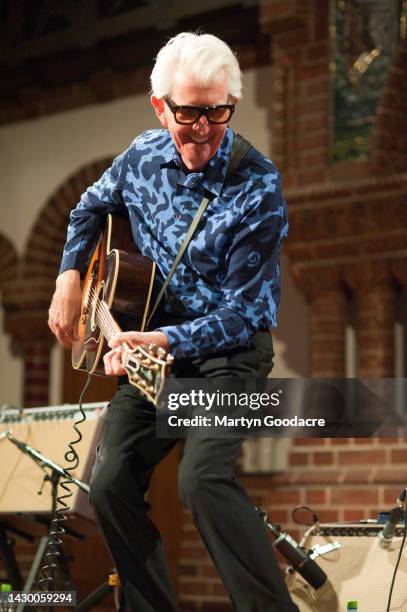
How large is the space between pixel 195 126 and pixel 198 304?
1.40 ft

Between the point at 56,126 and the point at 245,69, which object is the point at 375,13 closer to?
the point at 245,69

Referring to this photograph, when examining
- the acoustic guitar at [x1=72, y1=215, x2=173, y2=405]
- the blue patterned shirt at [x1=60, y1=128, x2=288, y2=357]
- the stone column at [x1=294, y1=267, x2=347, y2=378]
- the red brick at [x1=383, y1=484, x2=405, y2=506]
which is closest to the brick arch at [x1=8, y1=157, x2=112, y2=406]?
the stone column at [x1=294, y1=267, x2=347, y2=378]

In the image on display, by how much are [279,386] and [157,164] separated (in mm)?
660

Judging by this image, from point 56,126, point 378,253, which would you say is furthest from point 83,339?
point 56,126

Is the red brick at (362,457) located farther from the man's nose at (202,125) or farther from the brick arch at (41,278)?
the man's nose at (202,125)

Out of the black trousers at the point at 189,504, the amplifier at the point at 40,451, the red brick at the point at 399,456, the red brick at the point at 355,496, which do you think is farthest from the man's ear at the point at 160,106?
the red brick at the point at 355,496

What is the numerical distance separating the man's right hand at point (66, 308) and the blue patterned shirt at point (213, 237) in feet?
0.76

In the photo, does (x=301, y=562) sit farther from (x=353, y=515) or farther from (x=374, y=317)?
(x=374, y=317)

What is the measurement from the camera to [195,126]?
104 inches

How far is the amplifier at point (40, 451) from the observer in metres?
4.32

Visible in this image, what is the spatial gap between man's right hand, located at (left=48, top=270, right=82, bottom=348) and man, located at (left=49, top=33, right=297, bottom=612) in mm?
263

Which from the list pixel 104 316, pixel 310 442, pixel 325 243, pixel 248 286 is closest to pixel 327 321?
pixel 325 243

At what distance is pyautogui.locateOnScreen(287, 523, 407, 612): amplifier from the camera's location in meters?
3.78

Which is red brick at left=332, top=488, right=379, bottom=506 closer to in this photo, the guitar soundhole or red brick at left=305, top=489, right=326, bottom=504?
red brick at left=305, top=489, right=326, bottom=504
